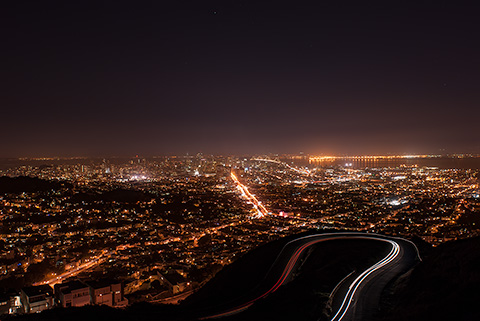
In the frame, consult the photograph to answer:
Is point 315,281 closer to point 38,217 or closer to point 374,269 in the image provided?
point 374,269

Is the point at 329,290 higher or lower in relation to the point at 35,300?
higher

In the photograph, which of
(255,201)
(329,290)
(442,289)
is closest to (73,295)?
(329,290)

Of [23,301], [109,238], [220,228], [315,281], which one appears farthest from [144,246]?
[315,281]

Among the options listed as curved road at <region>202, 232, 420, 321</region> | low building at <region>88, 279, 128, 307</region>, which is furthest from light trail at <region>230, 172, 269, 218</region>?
low building at <region>88, 279, 128, 307</region>

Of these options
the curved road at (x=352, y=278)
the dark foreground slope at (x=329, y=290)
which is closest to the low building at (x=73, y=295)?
the dark foreground slope at (x=329, y=290)

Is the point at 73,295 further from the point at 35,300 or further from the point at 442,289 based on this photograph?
the point at 442,289

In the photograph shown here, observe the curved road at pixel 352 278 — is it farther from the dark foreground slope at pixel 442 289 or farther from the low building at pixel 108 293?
the low building at pixel 108 293
